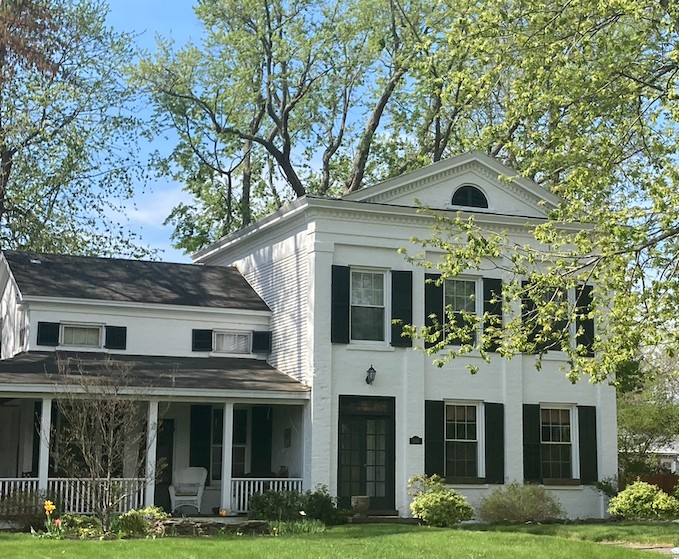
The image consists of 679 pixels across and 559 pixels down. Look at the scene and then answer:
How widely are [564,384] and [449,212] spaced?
4.98 metres

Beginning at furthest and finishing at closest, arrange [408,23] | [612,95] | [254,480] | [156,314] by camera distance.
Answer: [408,23]
[156,314]
[254,480]
[612,95]

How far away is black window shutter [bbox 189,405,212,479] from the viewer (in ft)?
80.0

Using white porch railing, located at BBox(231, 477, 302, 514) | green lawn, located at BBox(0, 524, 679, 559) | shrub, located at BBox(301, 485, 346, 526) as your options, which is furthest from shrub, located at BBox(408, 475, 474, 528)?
white porch railing, located at BBox(231, 477, 302, 514)

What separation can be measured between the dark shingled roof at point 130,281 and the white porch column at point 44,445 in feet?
11.2

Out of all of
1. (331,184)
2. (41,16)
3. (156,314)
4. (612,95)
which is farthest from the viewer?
(331,184)

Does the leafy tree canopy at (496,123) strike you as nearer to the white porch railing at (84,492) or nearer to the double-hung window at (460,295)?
the double-hung window at (460,295)

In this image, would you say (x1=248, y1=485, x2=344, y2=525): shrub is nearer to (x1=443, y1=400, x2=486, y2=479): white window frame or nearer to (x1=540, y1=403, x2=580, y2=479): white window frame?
(x1=443, y1=400, x2=486, y2=479): white window frame

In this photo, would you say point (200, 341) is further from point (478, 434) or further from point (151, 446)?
point (478, 434)

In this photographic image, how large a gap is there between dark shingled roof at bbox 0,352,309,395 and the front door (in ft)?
4.37

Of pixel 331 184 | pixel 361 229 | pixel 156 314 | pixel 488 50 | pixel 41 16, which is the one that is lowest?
pixel 156 314

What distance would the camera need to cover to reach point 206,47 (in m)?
38.0

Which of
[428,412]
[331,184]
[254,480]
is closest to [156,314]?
[254,480]

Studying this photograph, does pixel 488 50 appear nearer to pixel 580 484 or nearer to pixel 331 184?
pixel 580 484

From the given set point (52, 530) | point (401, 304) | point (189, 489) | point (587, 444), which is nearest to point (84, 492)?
point (189, 489)
